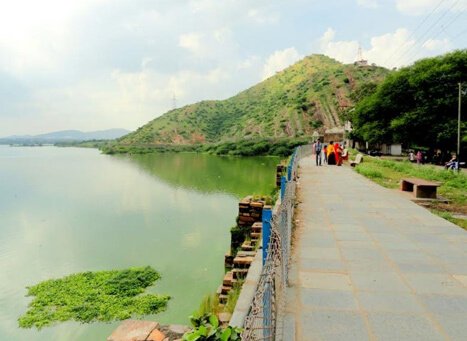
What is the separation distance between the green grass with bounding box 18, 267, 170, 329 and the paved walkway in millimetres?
4783

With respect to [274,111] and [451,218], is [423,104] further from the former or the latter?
[274,111]

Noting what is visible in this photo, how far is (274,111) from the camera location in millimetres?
88000

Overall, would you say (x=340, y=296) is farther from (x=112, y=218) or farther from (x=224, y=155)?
(x=224, y=155)

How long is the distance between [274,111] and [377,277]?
84589 millimetres

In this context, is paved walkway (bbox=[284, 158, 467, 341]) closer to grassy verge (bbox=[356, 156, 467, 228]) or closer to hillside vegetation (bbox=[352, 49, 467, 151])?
grassy verge (bbox=[356, 156, 467, 228])

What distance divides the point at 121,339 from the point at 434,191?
10924 mm

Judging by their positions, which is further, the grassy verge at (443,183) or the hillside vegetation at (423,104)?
the hillside vegetation at (423,104)

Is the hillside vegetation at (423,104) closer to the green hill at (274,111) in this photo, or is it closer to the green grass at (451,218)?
the green grass at (451,218)

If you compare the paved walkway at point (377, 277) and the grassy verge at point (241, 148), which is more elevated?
the grassy verge at point (241, 148)

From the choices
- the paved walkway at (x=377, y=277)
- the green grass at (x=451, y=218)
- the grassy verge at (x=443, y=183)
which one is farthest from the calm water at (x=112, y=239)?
the grassy verge at (x=443, y=183)

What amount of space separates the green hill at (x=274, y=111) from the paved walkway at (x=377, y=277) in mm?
53454

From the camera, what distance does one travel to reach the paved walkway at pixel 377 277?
12.8 feet

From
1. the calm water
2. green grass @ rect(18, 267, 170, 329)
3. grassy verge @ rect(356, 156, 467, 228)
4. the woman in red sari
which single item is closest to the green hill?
the woman in red sari

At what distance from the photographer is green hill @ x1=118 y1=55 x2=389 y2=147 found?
76.4 meters
